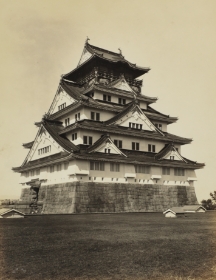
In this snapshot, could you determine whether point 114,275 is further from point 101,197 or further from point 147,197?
point 147,197

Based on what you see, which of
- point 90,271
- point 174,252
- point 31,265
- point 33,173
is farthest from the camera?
point 33,173

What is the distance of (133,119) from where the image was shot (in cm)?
4328

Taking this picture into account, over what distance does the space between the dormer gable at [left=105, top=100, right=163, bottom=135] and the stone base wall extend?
27.6ft

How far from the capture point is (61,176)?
3756 centimetres

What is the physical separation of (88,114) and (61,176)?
29.5 ft

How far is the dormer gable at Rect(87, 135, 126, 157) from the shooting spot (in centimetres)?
3636

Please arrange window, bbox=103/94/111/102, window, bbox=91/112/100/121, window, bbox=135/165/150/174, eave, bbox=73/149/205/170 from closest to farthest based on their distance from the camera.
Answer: eave, bbox=73/149/205/170 → window, bbox=135/165/150/174 → window, bbox=91/112/100/121 → window, bbox=103/94/111/102

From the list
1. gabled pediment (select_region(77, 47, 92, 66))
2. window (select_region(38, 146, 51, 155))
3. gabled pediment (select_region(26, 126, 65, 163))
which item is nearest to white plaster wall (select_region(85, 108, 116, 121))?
gabled pediment (select_region(26, 126, 65, 163))

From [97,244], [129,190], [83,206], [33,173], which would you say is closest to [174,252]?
[97,244]

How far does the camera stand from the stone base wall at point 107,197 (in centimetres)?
3466

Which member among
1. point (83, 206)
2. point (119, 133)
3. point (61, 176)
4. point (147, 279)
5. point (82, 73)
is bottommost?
point (147, 279)

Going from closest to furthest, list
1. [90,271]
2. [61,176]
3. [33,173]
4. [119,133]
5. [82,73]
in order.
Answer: [90,271] → [61,176] → [119,133] → [33,173] → [82,73]

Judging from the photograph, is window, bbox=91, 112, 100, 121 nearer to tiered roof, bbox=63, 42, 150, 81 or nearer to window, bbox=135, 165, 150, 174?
window, bbox=135, 165, 150, 174

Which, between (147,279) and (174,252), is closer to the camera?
(147,279)
